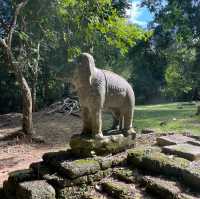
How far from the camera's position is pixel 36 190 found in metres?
4.28

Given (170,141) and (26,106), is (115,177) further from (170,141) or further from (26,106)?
(26,106)

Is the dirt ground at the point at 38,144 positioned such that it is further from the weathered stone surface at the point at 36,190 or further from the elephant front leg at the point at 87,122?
the elephant front leg at the point at 87,122

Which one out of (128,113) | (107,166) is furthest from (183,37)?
(107,166)

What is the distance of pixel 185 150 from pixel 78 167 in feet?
5.01

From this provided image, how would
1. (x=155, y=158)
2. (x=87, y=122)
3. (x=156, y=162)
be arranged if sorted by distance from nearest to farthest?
(x=156, y=162) → (x=155, y=158) → (x=87, y=122)

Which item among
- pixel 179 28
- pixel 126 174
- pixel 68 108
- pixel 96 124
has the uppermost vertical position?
pixel 179 28

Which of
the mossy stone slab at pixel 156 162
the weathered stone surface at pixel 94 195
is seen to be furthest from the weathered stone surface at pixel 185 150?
the weathered stone surface at pixel 94 195

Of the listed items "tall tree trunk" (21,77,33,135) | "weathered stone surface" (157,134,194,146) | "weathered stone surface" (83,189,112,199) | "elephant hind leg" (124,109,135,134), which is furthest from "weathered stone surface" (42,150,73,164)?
"tall tree trunk" (21,77,33,135)

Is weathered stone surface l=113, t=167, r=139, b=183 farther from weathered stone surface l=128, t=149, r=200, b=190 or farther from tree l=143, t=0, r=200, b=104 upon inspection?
tree l=143, t=0, r=200, b=104

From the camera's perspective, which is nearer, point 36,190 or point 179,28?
point 36,190

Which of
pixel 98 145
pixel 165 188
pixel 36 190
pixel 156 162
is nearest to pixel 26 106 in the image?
pixel 98 145

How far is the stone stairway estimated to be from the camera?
4129mm

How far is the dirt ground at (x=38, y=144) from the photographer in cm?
751

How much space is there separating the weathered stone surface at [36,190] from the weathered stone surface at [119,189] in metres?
0.68
